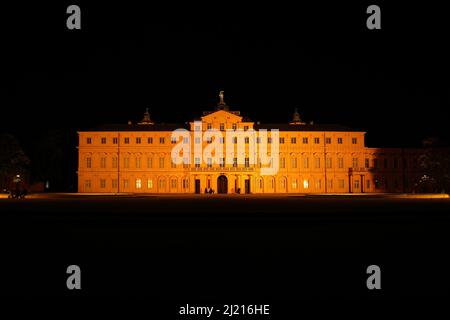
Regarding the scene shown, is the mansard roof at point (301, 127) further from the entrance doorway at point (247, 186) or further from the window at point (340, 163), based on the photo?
the entrance doorway at point (247, 186)

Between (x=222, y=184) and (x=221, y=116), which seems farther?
(x=222, y=184)

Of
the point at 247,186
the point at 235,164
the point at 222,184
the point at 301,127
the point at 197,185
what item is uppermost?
the point at 301,127

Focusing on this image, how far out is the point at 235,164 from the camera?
7031 cm

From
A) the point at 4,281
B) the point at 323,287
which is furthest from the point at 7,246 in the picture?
the point at 323,287

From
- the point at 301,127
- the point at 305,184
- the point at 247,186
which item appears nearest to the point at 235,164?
the point at 247,186

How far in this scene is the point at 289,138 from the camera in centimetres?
7138

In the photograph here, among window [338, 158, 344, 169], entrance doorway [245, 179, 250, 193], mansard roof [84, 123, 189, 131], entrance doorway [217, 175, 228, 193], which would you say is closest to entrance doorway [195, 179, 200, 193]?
entrance doorway [217, 175, 228, 193]

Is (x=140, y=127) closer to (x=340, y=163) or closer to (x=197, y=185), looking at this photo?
(x=197, y=185)

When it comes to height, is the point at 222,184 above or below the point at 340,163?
below

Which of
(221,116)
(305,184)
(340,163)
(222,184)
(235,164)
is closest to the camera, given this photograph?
(235,164)

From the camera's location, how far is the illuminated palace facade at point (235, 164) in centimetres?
7044

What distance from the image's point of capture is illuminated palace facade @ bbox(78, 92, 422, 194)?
231ft
